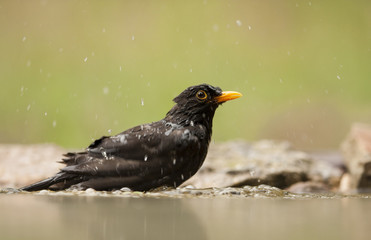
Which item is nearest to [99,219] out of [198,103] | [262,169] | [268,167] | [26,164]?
[198,103]

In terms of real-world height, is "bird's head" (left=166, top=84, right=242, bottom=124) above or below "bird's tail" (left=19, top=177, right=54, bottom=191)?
above

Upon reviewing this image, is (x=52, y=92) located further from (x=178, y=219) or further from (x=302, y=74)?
(x=178, y=219)

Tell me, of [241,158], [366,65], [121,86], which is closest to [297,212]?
[241,158]

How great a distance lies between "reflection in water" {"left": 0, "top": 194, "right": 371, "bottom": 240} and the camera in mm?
1683

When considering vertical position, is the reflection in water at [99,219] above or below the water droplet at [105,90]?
below

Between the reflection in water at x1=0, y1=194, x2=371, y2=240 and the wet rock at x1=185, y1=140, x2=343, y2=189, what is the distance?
1915mm

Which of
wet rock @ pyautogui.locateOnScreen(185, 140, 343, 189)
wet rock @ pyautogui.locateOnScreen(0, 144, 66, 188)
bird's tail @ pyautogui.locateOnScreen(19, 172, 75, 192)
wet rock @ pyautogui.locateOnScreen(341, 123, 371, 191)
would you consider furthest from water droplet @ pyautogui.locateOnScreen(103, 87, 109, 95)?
bird's tail @ pyautogui.locateOnScreen(19, 172, 75, 192)

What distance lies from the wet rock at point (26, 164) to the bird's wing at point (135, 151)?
4.76 feet

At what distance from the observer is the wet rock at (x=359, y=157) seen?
5098 millimetres

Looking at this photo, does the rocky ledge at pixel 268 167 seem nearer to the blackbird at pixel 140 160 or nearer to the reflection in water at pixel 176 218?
the blackbird at pixel 140 160

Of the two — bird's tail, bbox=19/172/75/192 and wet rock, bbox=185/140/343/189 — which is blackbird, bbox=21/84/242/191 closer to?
bird's tail, bbox=19/172/75/192

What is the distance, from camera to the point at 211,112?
3.74 metres

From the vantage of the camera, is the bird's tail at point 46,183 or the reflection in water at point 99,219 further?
the bird's tail at point 46,183

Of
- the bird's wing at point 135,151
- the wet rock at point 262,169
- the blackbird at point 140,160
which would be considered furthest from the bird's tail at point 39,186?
the wet rock at point 262,169
